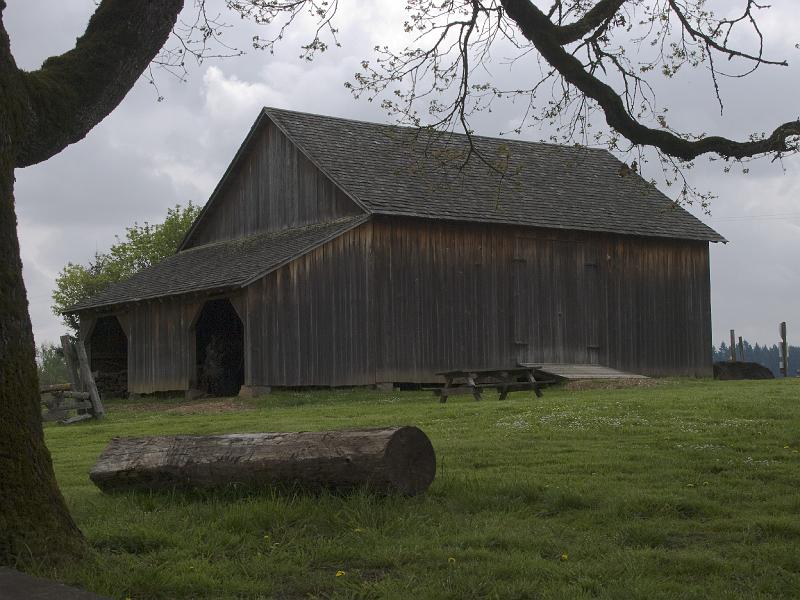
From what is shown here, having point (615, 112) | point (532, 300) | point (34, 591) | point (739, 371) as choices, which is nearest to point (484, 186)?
point (532, 300)

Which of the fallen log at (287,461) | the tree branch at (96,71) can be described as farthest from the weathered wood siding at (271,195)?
the tree branch at (96,71)

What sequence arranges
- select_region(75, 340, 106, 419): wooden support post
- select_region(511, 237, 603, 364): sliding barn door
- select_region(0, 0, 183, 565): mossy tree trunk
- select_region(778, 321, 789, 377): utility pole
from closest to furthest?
select_region(0, 0, 183, 565): mossy tree trunk → select_region(75, 340, 106, 419): wooden support post → select_region(511, 237, 603, 364): sliding barn door → select_region(778, 321, 789, 377): utility pole

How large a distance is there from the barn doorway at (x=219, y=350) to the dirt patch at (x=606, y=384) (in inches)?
425

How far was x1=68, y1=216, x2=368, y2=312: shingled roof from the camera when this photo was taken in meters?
28.4

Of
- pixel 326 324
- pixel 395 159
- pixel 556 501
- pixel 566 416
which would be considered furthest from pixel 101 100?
pixel 395 159

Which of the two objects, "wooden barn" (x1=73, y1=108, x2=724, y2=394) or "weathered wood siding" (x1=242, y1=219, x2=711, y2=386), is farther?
"wooden barn" (x1=73, y1=108, x2=724, y2=394)

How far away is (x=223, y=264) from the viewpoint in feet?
104

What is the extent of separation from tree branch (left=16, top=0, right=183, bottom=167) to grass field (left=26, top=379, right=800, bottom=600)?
3.19 meters

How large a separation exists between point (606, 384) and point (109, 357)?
1860 centimetres

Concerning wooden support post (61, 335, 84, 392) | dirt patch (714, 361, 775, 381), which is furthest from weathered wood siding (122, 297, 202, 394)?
dirt patch (714, 361, 775, 381)

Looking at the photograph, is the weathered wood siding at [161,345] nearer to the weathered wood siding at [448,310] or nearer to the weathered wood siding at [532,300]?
the weathered wood siding at [448,310]

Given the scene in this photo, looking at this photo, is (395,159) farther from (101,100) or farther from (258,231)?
(101,100)

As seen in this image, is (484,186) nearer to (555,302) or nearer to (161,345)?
(555,302)

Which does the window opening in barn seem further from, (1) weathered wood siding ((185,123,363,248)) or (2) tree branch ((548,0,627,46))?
(2) tree branch ((548,0,627,46))
